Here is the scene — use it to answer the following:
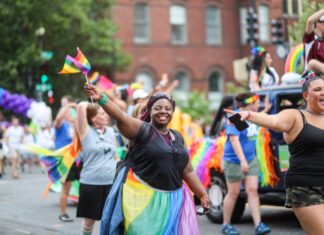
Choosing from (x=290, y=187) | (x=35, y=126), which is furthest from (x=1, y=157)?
(x=290, y=187)

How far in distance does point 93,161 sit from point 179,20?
98.2ft

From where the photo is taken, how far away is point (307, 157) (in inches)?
185

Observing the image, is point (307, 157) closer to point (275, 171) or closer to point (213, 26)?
point (275, 171)

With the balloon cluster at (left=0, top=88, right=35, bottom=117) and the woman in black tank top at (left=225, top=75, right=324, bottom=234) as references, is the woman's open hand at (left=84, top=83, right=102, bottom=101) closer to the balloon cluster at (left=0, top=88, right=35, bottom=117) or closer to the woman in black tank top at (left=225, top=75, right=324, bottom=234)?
the woman in black tank top at (left=225, top=75, right=324, bottom=234)

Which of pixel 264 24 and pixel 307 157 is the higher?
pixel 264 24

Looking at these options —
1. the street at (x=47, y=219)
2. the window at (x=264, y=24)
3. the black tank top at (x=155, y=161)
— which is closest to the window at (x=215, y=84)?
the window at (x=264, y=24)

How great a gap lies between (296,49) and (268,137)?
178 cm

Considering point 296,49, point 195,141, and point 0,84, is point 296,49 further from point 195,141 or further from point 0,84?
point 0,84

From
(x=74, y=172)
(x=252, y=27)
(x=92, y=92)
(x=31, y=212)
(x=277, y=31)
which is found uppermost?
(x=252, y=27)

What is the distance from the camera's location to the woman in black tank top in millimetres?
4609

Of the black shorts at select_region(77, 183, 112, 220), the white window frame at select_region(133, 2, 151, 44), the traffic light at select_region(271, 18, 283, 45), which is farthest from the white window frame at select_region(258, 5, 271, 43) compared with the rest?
the black shorts at select_region(77, 183, 112, 220)

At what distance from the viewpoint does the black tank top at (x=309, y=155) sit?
4.65 metres

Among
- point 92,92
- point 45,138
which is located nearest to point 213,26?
point 45,138

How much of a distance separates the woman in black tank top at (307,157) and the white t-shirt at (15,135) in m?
15.4
